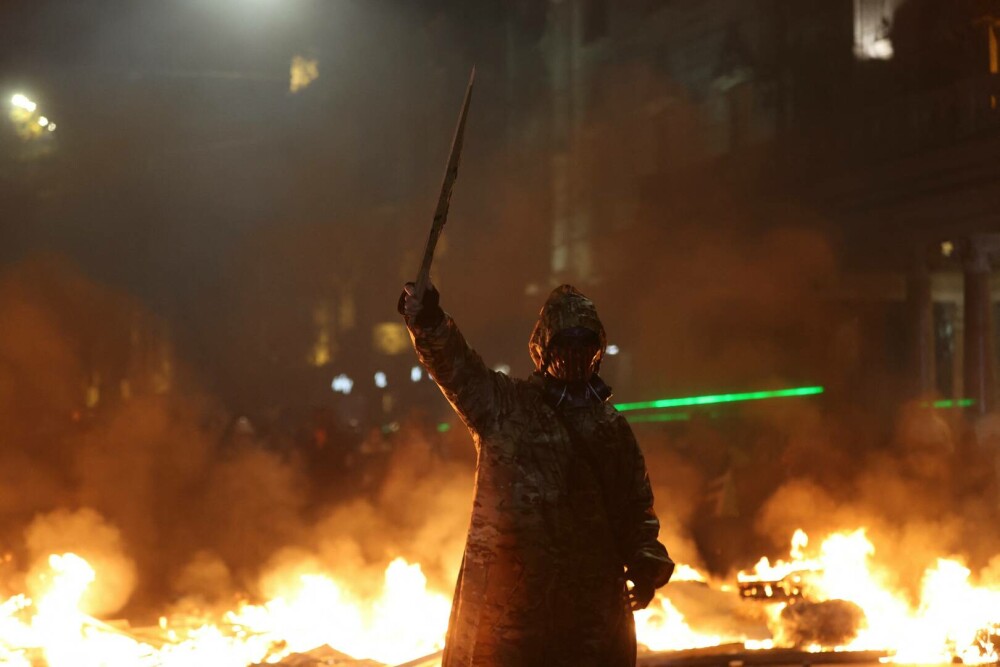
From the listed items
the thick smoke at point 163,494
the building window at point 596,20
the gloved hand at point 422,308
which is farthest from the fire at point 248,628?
the building window at point 596,20

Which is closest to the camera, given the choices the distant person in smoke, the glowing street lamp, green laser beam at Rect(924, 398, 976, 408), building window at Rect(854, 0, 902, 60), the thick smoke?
the distant person in smoke

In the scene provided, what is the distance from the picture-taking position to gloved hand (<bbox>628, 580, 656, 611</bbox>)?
3.03m

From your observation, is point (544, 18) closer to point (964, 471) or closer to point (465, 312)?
point (465, 312)

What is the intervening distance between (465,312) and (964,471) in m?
11.3

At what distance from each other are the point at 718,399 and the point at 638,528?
16.0 meters

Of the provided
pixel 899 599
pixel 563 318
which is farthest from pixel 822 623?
pixel 563 318

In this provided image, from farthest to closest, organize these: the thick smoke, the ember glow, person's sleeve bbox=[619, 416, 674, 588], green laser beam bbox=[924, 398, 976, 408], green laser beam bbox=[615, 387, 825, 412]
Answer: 1. green laser beam bbox=[615, 387, 825, 412]
2. green laser beam bbox=[924, 398, 976, 408]
3. the thick smoke
4. the ember glow
5. person's sleeve bbox=[619, 416, 674, 588]

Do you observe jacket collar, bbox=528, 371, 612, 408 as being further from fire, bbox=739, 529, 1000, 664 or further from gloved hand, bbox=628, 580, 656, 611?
fire, bbox=739, 529, 1000, 664

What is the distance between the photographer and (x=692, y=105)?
21.9m

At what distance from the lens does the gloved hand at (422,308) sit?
2.74 m

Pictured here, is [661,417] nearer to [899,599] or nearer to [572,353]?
[899,599]

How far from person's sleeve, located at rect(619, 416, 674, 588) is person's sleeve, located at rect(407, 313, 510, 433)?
1.38 feet

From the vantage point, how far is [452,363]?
2.88 m

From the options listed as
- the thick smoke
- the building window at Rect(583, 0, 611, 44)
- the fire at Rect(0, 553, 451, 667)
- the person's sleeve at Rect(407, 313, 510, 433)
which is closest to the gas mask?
the person's sleeve at Rect(407, 313, 510, 433)
